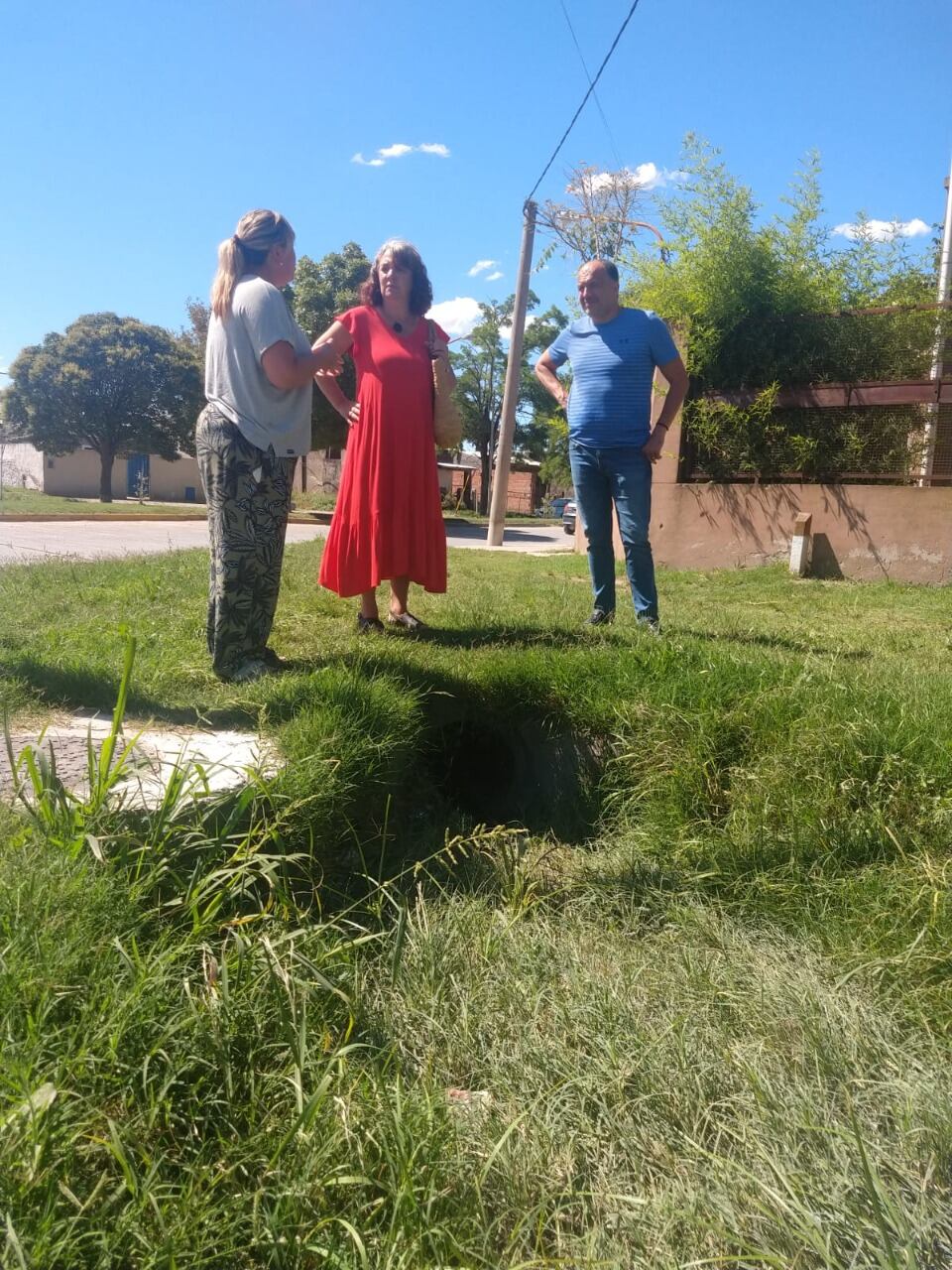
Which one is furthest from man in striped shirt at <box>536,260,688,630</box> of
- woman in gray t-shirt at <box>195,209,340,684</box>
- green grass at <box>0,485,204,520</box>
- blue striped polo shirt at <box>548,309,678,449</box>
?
green grass at <box>0,485,204,520</box>

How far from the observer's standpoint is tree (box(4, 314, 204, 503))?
30.4 metres

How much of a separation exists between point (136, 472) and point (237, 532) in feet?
132

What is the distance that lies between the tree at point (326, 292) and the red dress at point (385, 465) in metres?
25.1

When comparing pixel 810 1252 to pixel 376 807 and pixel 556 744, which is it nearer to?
pixel 376 807

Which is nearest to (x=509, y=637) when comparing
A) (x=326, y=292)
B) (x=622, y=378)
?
(x=622, y=378)

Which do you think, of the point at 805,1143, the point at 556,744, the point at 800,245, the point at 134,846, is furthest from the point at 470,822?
the point at 800,245

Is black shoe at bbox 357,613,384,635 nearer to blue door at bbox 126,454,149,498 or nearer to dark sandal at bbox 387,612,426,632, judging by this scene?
dark sandal at bbox 387,612,426,632

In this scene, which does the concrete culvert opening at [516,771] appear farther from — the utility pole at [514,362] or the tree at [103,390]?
the tree at [103,390]

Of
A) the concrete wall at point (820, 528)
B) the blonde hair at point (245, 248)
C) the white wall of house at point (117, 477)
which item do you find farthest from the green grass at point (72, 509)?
the blonde hair at point (245, 248)

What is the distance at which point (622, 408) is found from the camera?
4617 mm

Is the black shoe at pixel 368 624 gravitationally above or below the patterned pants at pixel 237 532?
below

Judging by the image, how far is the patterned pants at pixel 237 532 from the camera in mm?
3375

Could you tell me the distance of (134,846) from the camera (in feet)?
6.63

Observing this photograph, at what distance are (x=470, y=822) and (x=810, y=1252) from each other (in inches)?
80.8
